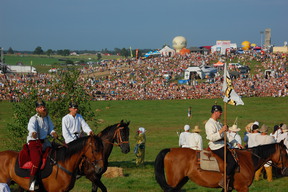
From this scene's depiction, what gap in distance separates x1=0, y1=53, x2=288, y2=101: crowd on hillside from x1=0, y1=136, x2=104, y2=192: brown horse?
136ft

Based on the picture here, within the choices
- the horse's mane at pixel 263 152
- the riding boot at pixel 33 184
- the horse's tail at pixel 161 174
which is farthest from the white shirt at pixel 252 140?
the riding boot at pixel 33 184

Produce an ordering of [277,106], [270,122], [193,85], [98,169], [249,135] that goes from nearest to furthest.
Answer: [98,169]
[249,135]
[270,122]
[277,106]
[193,85]

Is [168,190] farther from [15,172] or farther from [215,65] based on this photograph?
[215,65]

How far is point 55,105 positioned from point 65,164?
11.4 meters

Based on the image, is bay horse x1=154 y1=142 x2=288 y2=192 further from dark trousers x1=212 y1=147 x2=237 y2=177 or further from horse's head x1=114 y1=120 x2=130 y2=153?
horse's head x1=114 y1=120 x2=130 y2=153

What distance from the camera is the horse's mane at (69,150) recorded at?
11.3 meters

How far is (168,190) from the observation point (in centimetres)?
1207

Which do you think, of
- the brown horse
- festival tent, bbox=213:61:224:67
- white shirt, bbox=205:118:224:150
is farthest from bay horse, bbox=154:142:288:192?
festival tent, bbox=213:61:224:67

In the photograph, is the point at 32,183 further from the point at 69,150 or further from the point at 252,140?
the point at 252,140

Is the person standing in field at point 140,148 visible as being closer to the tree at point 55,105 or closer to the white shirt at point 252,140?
the tree at point 55,105

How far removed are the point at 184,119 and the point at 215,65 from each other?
40.8m

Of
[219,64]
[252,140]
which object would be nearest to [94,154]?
[252,140]

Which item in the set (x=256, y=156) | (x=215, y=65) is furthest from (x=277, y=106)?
(x=256, y=156)

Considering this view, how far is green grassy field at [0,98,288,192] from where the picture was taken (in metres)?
16.7
